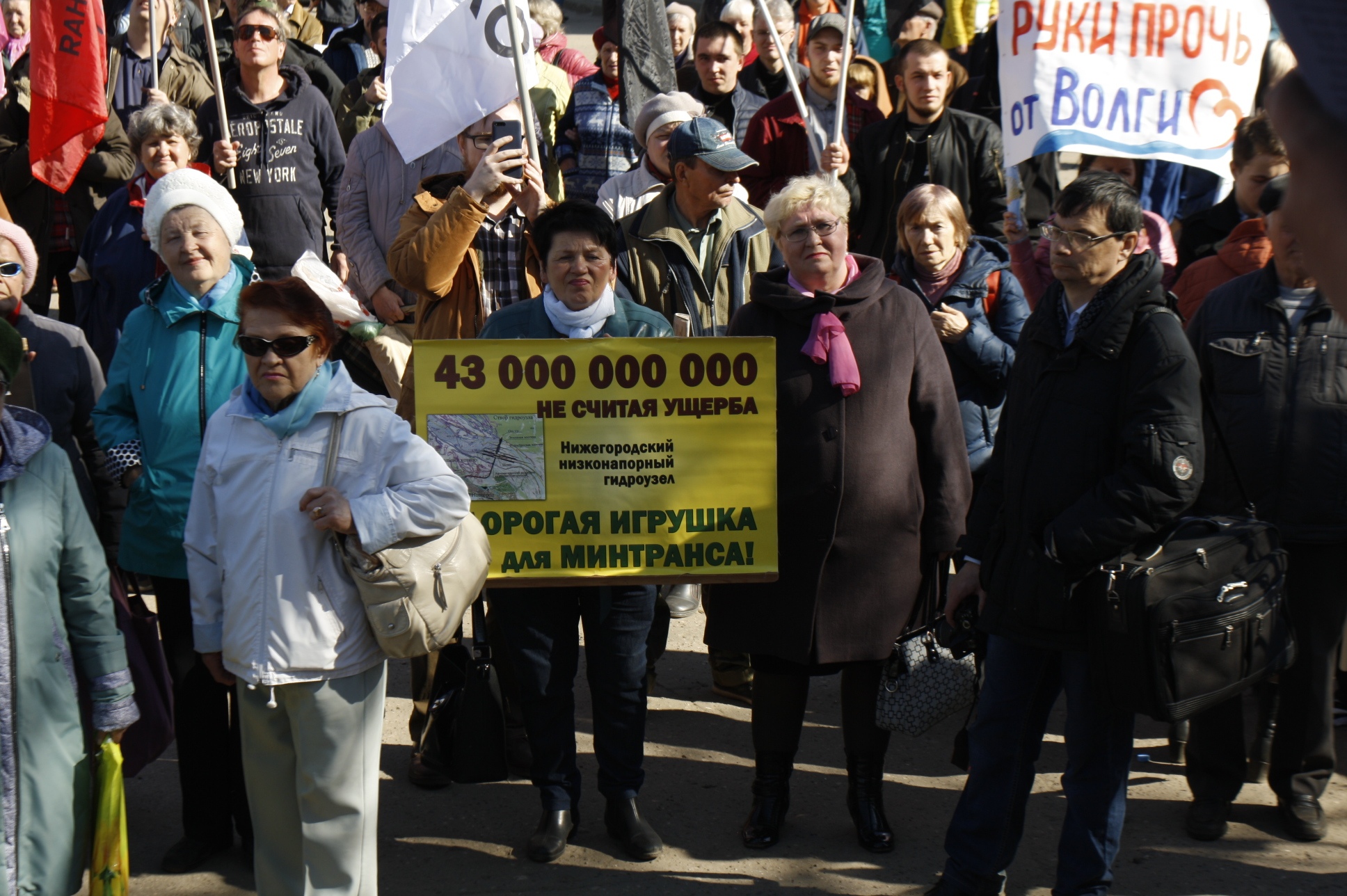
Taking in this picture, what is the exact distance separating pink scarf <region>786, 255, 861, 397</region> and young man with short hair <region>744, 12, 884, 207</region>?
9.01 feet

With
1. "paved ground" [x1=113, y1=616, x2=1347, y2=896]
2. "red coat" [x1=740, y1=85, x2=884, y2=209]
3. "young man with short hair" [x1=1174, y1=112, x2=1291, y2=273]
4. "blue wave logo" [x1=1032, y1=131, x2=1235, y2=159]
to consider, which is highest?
"red coat" [x1=740, y1=85, x2=884, y2=209]

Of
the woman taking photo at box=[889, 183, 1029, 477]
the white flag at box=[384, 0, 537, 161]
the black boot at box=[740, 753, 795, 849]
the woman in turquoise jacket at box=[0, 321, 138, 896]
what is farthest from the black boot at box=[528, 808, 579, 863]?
the white flag at box=[384, 0, 537, 161]

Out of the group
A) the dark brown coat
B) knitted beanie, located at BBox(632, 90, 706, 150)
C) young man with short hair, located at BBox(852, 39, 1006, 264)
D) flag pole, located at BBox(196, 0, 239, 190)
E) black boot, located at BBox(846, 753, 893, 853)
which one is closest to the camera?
the dark brown coat

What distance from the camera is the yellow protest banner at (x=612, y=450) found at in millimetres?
4238

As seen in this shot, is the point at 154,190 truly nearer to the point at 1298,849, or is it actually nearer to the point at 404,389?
the point at 404,389

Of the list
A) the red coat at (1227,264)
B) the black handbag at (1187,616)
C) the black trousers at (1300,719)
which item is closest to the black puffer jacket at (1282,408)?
the black trousers at (1300,719)

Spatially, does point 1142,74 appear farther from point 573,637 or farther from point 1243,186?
point 573,637

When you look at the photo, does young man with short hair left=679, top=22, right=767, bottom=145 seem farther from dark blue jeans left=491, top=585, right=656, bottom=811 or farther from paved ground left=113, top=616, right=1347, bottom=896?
dark blue jeans left=491, top=585, right=656, bottom=811

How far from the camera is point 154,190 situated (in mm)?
4328

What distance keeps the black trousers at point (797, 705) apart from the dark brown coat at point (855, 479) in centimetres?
13

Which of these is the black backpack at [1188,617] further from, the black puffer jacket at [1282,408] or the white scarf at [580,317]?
the white scarf at [580,317]

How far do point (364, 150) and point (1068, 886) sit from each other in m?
4.74

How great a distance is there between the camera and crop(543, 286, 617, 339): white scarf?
437 cm

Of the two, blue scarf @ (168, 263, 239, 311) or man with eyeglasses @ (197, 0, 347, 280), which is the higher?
man with eyeglasses @ (197, 0, 347, 280)
